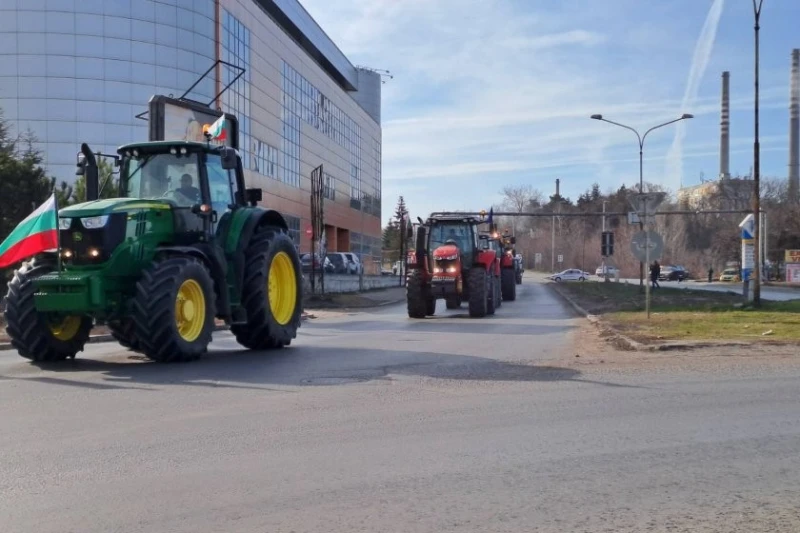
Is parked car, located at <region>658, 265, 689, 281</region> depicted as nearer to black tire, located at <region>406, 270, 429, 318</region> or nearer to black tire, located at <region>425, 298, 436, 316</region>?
black tire, located at <region>425, 298, 436, 316</region>

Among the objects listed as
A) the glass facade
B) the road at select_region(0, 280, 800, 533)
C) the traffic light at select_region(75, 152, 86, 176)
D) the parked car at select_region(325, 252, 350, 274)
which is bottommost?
the road at select_region(0, 280, 800, 533)

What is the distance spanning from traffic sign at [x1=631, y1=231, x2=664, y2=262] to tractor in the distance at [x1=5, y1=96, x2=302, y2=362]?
961cm

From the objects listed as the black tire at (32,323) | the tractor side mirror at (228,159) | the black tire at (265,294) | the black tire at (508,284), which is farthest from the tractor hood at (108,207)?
the black tire at (508,284)

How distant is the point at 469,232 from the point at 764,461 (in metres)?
19.5

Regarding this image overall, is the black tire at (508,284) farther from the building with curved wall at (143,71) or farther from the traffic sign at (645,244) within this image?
the building with curved wall at (143,71)

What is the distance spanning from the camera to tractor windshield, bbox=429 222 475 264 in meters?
25.7

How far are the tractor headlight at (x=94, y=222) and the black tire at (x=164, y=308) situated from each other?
0.88 metres

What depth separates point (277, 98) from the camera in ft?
196

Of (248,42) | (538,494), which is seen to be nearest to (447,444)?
(538,494)

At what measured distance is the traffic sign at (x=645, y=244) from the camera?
20156 millimetres

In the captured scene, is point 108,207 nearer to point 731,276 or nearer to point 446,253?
point 446,253

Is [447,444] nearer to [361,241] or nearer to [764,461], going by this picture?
[764,461]

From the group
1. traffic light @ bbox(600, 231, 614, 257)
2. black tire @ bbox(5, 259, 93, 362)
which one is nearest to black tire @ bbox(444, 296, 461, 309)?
black tire @ bbox(5, 259, 93, 362)

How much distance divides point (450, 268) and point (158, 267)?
1394 cm
